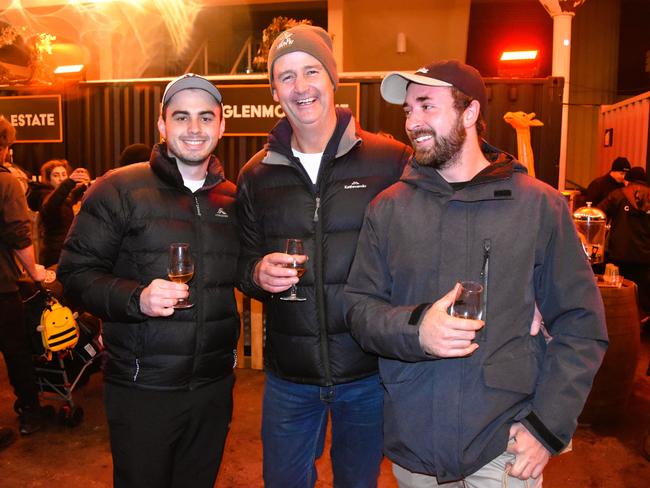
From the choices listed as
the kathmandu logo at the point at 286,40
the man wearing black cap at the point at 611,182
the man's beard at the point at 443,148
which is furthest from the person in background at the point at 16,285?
the man wearing black cap at the point at 611,182

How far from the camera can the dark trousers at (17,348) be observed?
4578 millimetres

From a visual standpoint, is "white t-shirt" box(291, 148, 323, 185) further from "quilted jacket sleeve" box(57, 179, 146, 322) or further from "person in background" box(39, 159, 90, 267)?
"person in background" box(39, 159, 90, 267)

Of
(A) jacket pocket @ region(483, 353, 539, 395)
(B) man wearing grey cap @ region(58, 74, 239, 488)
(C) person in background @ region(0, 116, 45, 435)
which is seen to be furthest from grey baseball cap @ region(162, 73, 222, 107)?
(C) person in background @ region(0, 116, 45, 435)

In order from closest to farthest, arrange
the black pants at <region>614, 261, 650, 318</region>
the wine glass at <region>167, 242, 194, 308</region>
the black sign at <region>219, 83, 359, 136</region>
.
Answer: the wine glass at <region>167, 242, 194, 308</region> → the black pants at <region>614, 261, 650, 318</region> → the black sign at <region>219, 83, 359, 136</region>

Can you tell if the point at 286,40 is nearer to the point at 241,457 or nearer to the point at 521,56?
the point at 241,457

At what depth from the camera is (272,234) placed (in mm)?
2764

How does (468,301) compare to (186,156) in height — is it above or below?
below

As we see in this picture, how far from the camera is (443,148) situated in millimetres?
2207

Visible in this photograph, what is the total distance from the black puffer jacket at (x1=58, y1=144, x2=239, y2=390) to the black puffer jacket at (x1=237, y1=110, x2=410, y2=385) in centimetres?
24

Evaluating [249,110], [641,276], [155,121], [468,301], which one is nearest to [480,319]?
[468,301]

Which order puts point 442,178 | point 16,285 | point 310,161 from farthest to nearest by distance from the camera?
point 16,285, point 310,161, point 442,178

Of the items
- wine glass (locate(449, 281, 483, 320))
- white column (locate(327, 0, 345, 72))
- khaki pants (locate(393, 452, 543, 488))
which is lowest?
khaki pants (locate(393, 452, 543, 488))

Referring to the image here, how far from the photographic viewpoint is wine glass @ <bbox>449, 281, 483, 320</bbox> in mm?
1849

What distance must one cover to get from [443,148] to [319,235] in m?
0.72
